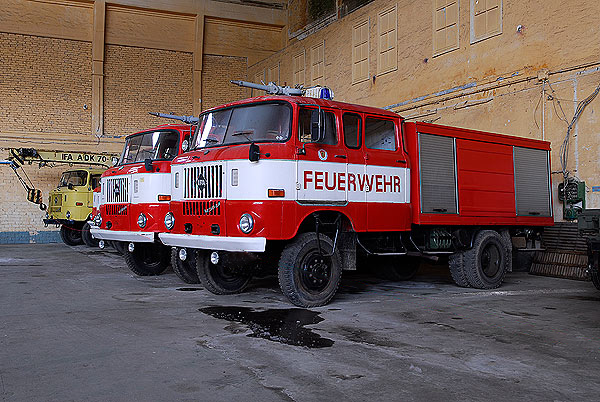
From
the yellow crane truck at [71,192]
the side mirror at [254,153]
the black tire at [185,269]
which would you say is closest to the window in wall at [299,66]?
the yellow crane truck at [71,192]

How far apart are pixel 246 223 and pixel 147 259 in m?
4.45

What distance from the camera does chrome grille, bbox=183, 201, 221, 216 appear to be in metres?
7.06

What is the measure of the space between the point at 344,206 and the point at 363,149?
0.85m

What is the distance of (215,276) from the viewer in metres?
8.12

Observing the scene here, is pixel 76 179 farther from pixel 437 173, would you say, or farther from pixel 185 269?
pixel 437 173

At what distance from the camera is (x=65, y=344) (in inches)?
204

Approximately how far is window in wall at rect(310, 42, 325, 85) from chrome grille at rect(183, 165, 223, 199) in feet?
40.3

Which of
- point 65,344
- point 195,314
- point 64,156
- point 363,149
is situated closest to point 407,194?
point 363,149

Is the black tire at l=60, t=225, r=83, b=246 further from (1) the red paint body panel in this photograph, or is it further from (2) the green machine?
(2) the green machine

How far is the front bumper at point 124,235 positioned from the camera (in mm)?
9172

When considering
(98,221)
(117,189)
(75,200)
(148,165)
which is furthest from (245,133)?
(75,200)

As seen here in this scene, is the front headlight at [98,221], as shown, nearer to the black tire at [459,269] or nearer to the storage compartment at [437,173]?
the storage compartment at [437,173]

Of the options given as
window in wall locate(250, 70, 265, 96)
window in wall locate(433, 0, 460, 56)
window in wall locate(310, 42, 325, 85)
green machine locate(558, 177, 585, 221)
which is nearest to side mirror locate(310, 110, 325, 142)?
green machine locate(558, 177, 585, 221)

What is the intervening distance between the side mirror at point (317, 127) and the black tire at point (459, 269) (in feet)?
11.2
